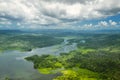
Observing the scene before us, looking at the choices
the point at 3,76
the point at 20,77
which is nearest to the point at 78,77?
the point at 20,77

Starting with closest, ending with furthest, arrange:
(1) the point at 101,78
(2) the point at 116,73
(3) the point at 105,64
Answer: (1) the point at 101,78, (2) the point at 116,73, (3) the point at 105,64

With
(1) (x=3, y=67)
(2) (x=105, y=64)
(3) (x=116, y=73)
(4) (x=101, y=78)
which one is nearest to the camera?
(4) (x=101, y=78)

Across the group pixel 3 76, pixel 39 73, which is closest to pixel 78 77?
pixel 39 73

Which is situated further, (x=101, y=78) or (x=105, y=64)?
(x=105, y=64)

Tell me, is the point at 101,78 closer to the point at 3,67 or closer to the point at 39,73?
the point at 39,73

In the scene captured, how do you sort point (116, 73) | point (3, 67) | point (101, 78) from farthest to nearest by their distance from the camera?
1. point (3, 67)
2. point (116, 73)
3. point (101, 78)

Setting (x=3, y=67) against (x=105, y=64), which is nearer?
(x=3, y=67)

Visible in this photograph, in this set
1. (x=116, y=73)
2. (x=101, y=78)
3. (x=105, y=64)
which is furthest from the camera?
(x=105, y=64)

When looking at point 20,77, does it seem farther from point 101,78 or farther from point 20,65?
point 101,78
